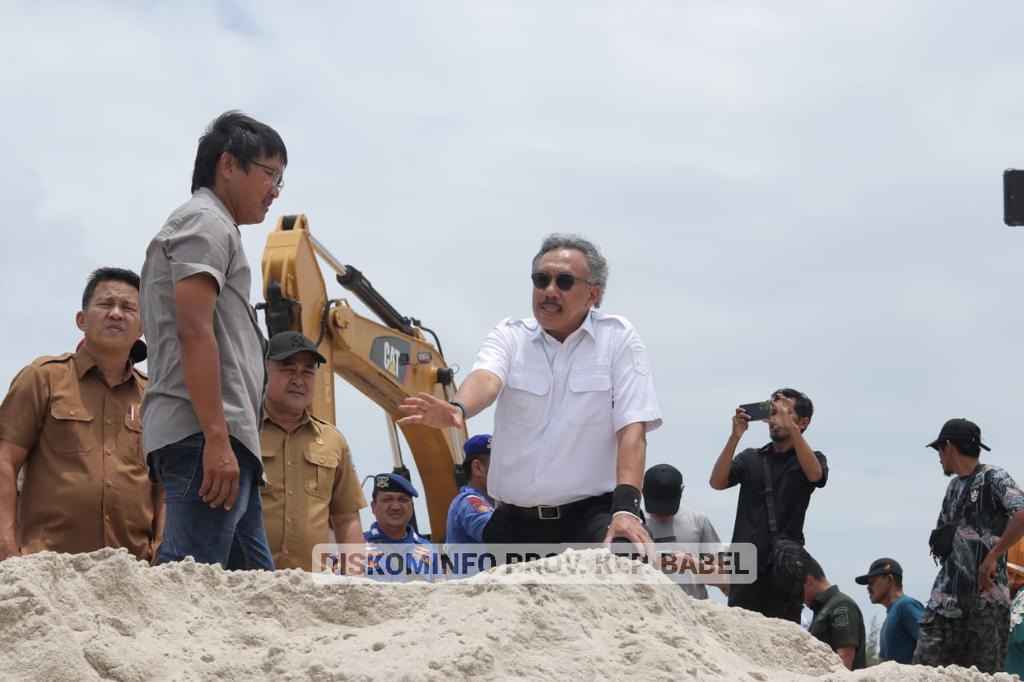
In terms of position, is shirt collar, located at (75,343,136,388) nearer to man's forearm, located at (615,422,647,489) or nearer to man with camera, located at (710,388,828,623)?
man's forearm, located at (615,422,647,489)

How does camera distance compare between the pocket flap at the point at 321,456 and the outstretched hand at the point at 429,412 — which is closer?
the outstretched hand at the point at 429,412

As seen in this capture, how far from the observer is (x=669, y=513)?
6371 mm

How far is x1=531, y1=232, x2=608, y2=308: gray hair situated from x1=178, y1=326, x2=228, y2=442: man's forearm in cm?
139

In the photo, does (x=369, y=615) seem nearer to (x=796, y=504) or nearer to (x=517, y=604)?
(x=517, y=604)

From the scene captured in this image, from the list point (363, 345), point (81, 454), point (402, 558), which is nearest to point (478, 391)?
point (81, 454)

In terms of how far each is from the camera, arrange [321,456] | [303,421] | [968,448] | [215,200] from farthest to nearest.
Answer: [968,448], [303,421], [321,456], [215,200]

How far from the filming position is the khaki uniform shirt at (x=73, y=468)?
14.4 feet

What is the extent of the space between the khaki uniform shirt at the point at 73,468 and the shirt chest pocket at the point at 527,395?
1.41m

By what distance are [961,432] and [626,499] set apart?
2.98 meters

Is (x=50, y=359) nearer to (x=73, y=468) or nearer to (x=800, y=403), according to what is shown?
(x=73, y=468)

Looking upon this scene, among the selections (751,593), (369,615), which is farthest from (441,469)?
(369,615)

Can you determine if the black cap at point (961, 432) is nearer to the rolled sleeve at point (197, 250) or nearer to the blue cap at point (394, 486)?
the blue cap at point (394, 486)

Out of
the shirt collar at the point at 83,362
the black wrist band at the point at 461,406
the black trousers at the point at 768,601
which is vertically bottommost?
the black trousers at the point at 768,601

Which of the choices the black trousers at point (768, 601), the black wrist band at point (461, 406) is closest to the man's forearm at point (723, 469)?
the black trousers at point (768, 601)
